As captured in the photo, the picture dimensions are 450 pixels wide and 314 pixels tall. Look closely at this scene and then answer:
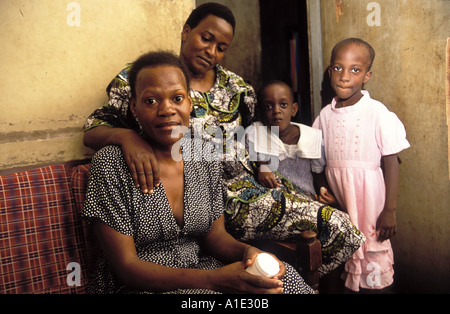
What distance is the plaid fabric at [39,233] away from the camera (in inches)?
51.4

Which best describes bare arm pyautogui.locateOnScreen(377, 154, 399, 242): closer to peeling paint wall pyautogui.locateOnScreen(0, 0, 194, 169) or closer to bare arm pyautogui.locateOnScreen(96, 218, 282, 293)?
bare arm pyautogui.locateOnScreen(96, 218, 282, 293)

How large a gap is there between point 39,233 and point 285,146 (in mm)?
1269

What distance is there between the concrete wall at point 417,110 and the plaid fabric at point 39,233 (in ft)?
5.05

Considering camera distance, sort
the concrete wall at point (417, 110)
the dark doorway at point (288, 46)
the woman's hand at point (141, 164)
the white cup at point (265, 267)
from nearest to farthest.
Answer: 1. the white cup at point (265, 267)
2. the woman's hand at point (141, 164)
3. the concrete wall at point (417, 110)
4. the dark doorway at point (288, 46)

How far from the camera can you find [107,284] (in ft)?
4.06

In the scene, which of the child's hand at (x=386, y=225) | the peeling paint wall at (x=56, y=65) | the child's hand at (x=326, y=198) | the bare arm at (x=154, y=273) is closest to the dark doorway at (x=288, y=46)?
the child's hand at (x=326, y=198)

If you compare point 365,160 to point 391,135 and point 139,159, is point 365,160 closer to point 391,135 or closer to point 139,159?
point 391,135

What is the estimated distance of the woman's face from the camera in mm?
1650

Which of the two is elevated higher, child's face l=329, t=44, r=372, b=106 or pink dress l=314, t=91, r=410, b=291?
child's face l=329, t=44, r=372, b=106

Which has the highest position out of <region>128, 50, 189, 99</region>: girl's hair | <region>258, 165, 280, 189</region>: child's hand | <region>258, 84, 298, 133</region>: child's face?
<region>128, 50, 189, 99</region>: girl's hair

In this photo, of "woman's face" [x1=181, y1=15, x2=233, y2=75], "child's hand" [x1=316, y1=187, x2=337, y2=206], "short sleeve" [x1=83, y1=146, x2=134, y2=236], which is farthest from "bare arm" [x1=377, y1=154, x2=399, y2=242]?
"short sleeve" [x1=83, y1=146, x2=134, y2=236]

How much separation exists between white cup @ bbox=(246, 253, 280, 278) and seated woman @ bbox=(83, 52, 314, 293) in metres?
0.02

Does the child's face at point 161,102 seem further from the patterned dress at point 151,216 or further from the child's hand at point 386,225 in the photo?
the child's hand at point 386,225
